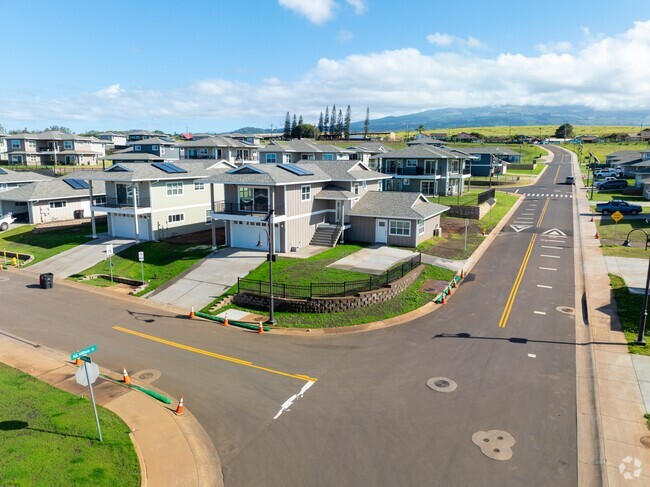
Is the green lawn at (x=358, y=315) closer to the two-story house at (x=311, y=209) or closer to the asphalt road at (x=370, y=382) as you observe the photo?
the asphalt road at (x=370, y=382)

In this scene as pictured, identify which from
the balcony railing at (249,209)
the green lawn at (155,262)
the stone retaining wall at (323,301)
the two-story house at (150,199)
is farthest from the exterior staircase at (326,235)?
the stone retaining wall at (323,301)

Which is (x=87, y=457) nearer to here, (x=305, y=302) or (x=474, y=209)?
(x=305, y=302)

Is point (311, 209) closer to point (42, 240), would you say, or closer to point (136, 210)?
point (136, 210)

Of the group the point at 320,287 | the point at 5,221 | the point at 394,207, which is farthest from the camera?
the point at 5,221

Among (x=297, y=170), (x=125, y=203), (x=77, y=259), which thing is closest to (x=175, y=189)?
(x=125, y=203)

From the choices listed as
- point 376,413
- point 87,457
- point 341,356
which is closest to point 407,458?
point 376,413
